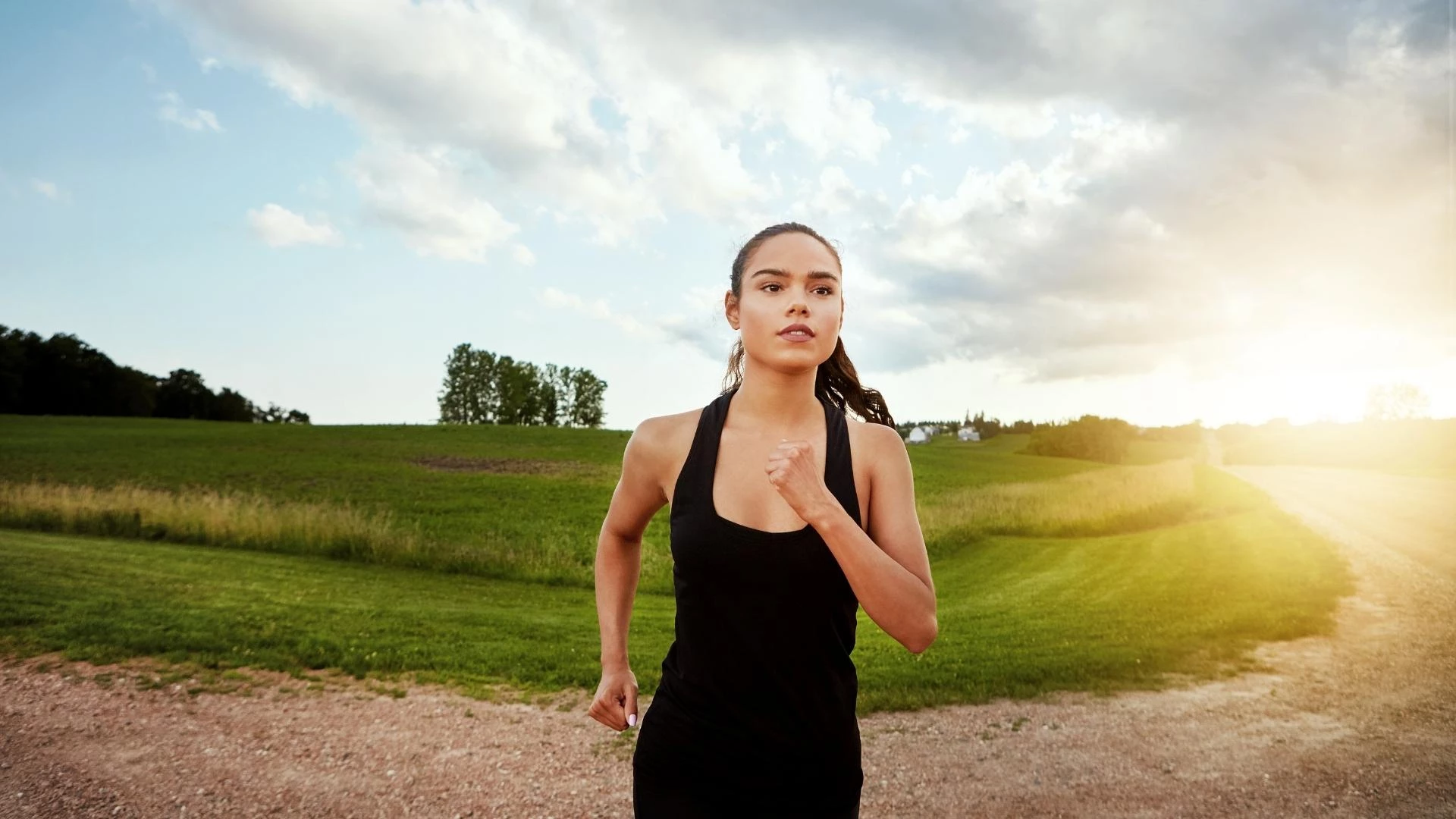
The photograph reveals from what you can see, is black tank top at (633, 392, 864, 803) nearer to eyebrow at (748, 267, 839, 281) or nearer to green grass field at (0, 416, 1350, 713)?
eyebrow at (748, 267, 839, 281)

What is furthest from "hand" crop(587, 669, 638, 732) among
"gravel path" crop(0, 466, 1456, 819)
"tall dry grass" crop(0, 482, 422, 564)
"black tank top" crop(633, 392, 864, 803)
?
"tall dry grass" crop(0, 482, 422, 564)

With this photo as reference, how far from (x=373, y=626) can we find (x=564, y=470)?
33083 mm

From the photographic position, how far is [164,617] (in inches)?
472

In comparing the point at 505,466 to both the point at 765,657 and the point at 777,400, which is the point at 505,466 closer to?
the point at 777,400

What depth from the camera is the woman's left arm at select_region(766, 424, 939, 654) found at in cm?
228

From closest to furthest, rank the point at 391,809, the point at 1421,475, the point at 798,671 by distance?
the point at 798,671 → the point at 391,809 → the point at 1421,475

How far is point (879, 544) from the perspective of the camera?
2.67 meters

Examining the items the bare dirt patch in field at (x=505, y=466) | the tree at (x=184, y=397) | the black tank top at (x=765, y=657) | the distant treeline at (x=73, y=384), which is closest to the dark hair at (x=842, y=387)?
the black tank top at (x=765, y=657)

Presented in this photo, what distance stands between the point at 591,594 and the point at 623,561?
15409mm

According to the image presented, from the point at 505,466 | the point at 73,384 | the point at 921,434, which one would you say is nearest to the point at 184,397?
the point at 73,384

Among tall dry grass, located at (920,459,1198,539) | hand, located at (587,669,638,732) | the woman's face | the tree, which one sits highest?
the tree

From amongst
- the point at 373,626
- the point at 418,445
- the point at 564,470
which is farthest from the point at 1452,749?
the point at 418,445

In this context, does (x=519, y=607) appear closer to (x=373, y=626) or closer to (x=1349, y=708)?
(x=373, y=626)

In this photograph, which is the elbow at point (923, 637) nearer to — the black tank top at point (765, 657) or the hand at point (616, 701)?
the black tank top at point (765, 657)
